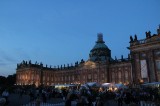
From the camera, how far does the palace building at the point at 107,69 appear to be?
2028 inches

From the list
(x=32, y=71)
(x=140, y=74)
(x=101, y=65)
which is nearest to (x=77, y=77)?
(x=101, y=65)

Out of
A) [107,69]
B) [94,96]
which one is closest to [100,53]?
[107,69]

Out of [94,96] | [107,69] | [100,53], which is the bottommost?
[94,96]

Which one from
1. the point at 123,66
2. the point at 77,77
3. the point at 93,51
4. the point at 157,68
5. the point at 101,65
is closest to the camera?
the point at 157,68

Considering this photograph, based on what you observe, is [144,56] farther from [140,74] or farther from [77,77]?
[77,77]

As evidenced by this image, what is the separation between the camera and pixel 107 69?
80.7 metres

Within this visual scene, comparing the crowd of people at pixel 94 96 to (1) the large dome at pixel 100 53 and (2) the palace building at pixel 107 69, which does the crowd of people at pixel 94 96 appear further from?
(1) the large dome at pixel 100 53

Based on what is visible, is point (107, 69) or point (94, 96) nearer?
point (94, 96)

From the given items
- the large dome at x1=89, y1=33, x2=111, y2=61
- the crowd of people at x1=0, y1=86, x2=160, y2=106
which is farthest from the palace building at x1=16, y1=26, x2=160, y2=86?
the crowd of people at x1=0, y1=86, x2=160, y2=106

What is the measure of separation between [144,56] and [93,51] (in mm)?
46173

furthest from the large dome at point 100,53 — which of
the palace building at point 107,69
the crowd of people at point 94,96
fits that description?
the crowd of people at point 94,96

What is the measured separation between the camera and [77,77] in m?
91.7

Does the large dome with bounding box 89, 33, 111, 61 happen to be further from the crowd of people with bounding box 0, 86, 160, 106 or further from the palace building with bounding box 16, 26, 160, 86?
the crowd of people with bounding box 0, 86, 160, 106

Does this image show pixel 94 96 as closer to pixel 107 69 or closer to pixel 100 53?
pixel 107 69
